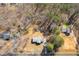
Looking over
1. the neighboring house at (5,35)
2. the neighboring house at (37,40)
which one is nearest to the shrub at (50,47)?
the neighboring house at (37,40)

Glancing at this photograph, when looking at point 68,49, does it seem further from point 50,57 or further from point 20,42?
point 20,42

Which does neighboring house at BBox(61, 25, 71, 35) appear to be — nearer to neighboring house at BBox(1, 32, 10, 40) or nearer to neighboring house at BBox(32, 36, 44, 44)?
neighboring house at BBox(32, 36, 44, 44)

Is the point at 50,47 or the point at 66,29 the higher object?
the point at 66,29

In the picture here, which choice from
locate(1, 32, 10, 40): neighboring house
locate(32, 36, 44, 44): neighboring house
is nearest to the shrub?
locate(32, 36, 44, 44): neighboring house

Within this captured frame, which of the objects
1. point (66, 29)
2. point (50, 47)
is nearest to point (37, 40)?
point (50, 47)

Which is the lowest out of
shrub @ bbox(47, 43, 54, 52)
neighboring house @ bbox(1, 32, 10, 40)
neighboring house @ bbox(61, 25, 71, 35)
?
shrub @ bbox(47, 43, 54, 52)

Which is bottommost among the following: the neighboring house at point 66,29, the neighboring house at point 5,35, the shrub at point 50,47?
the shrub at point 50,47

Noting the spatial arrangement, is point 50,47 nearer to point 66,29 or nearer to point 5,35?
point 66,29

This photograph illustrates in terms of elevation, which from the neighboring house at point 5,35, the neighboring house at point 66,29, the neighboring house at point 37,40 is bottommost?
the neighboring house at point 37,40

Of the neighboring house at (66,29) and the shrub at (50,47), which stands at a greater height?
the neighboring house at (66,29)

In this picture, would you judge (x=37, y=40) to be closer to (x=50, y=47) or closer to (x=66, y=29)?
(x=50, y=47)

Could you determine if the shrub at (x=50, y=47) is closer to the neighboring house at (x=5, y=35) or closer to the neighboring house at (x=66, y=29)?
the neighboring house at (x=66, y=29)

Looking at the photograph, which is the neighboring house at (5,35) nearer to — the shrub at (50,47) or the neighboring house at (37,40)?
the neighboring house at (37,40)
